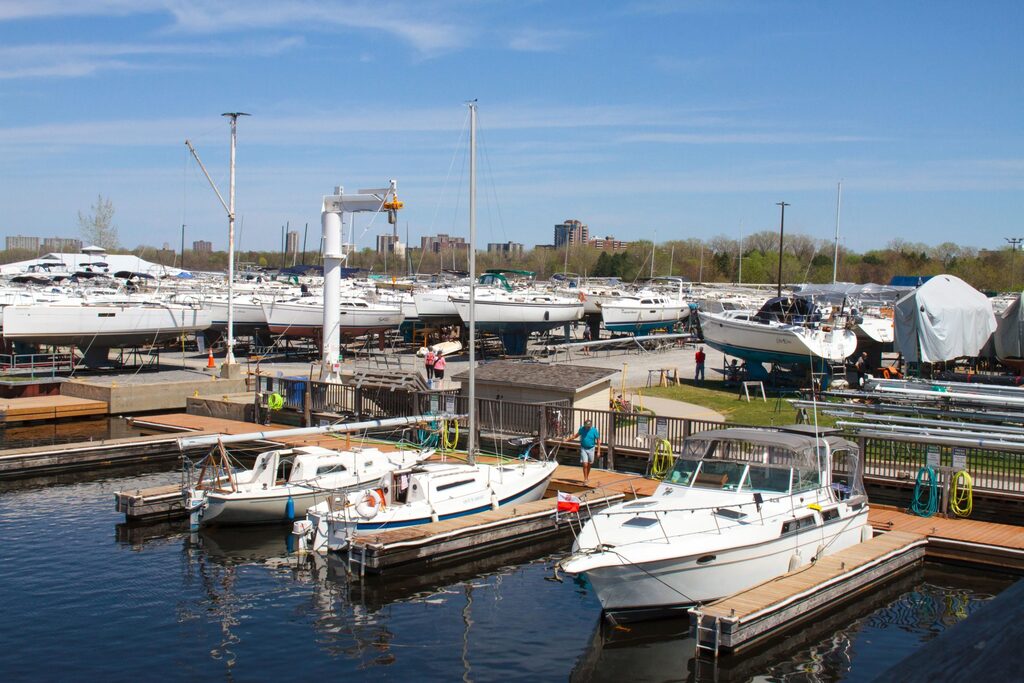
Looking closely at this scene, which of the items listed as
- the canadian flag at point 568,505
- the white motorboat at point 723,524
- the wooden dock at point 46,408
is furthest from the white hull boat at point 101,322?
the white motorboat at point 723,524

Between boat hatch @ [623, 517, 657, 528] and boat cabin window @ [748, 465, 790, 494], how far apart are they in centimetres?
231

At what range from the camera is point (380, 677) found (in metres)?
14.1

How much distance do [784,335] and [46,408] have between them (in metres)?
29.5

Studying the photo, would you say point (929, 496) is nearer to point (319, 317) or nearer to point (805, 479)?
point (805, 479)

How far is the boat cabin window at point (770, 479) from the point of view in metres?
17.1

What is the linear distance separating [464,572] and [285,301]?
3783cm

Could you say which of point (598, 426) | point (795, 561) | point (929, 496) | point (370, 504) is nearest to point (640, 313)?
point (598, 426)

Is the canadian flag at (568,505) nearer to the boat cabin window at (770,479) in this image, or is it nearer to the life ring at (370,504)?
the boat cabin window at (770,479)

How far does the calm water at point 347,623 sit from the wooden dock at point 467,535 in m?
0.46

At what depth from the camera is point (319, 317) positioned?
2085 inches

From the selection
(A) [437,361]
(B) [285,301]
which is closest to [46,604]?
(A) [437,361]

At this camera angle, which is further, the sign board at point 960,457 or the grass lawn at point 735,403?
the grass lawn at point 735,403

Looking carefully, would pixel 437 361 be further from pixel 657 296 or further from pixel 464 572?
pixel 657 296

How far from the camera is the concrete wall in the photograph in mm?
37781
